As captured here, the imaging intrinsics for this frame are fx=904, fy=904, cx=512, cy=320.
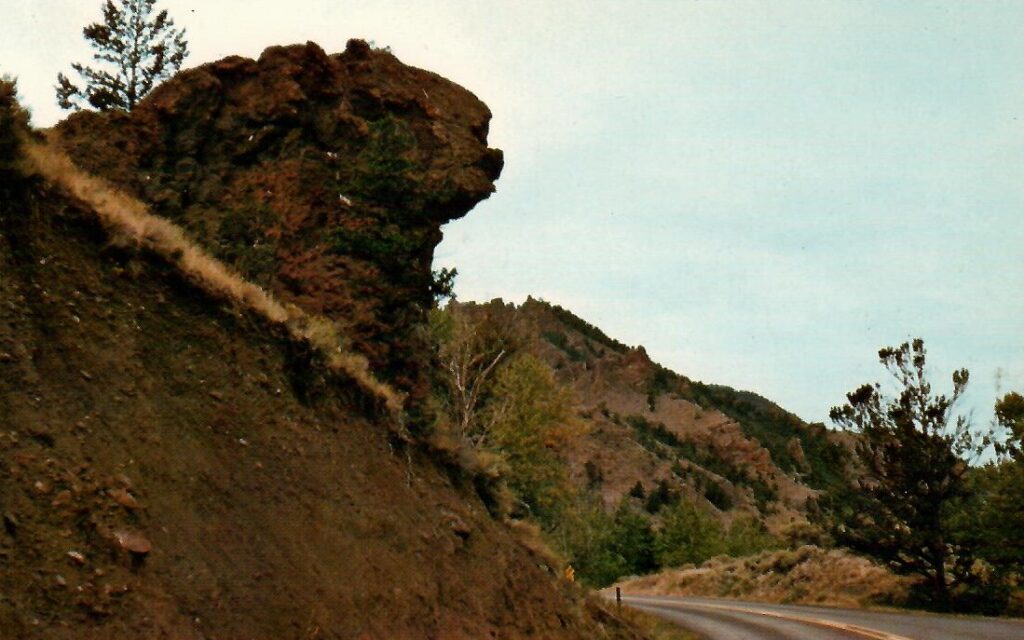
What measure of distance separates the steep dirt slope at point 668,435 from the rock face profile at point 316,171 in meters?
62.8

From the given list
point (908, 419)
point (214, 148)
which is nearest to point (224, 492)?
point (214, 148)

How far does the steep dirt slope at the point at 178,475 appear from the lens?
24.2 ft

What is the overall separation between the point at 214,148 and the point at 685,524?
52.4 meters

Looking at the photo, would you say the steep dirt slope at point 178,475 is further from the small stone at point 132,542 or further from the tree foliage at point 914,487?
the tree foliage at point 914,487

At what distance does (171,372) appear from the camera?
966 centimetres

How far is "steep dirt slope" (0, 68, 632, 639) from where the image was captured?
24.2ft

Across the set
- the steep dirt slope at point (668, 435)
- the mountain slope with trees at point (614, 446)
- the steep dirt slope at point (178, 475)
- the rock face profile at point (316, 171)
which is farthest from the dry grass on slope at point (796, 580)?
the steep dirt slope at point (668, 435)

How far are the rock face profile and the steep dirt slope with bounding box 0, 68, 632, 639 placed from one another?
3665mm

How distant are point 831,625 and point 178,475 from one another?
61.4ft

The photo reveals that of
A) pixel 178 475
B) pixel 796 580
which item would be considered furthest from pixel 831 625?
pixel 178 475

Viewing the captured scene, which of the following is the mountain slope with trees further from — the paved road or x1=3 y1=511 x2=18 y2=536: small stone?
x1=3 y1=511 x2=18 y2=536: small stone

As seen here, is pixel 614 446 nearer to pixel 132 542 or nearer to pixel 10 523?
pixel 132 542

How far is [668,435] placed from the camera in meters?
132

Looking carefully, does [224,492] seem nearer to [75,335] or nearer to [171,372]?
[171,372]
